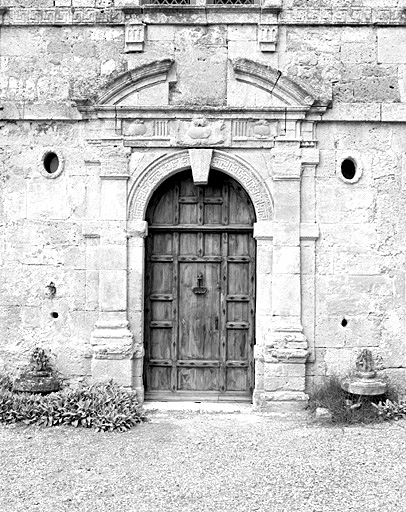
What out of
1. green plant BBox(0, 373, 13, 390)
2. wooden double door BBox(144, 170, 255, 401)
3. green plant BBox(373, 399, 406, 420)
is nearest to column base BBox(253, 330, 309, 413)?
wooden double door BBox(144, 170, 255, 401)

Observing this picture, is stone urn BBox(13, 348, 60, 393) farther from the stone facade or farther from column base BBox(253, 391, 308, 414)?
column base BBox(253, 391, 308, 414)

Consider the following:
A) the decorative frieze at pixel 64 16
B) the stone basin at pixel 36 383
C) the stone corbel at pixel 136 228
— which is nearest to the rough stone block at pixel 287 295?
the stone corbel at pixel 136 228

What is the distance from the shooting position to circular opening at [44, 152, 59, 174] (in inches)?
280

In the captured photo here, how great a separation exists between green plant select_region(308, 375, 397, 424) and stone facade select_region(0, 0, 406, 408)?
0.17 meters

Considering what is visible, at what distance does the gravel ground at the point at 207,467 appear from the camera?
4473 mm

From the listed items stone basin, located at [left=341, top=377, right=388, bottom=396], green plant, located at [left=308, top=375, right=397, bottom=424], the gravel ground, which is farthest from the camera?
stone basin, located at [left=341, top=377, right=388, bottom=396]

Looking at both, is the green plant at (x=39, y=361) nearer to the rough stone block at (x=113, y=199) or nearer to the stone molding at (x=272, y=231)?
the rough stone block at (x=113, y=199)

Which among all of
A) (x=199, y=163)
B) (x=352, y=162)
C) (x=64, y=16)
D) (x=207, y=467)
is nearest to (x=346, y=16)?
(x=352, y=162)

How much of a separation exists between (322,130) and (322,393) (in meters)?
3.08

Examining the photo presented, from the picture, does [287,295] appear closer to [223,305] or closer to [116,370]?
[223,305]

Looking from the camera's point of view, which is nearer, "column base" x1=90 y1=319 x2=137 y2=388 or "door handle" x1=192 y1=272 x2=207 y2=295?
"column base" x1=90 y1=319 x2=137 y2=388

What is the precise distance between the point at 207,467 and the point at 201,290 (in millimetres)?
2444

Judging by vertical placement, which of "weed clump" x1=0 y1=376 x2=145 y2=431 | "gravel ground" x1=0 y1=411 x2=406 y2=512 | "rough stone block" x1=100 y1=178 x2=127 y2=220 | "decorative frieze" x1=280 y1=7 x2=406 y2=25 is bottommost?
"gravel ground" x1=0 y1=411 x2=406 y2=512

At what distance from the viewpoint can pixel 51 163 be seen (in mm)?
7160
